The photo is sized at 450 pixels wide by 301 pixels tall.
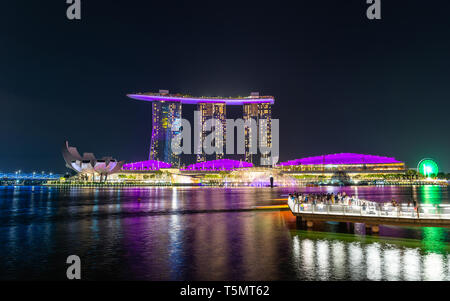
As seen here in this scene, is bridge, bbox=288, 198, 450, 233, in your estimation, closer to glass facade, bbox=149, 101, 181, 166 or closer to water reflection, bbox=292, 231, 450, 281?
water reflection, bbox=292, 231, 450, 281

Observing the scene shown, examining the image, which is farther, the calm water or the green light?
the green light

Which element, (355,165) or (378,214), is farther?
(355,165)

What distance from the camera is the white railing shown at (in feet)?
76.2

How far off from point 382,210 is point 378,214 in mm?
416

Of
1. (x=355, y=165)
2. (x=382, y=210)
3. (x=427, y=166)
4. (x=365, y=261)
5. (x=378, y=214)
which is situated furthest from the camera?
(x=355, y=165)

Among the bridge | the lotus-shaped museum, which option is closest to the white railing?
the bridge

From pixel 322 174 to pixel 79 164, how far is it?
10848cm

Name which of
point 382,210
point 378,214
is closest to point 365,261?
point 378,214

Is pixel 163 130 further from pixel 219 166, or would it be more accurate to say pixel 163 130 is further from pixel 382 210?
pixel 382 210

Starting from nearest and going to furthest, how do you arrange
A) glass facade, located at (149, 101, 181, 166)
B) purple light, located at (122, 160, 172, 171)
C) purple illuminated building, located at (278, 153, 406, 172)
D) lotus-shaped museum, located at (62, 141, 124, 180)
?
lotus-shaped museum, located at (62, 141, 124, 180), purple light, located at (122, 160, 172, 171), purple illuminated building, located at (278, 153, 406, 172), glass facade, located at (149, 101, 181, 166)

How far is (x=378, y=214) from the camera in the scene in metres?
25.0

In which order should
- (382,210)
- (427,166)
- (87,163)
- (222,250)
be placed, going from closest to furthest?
(222,250) < (382,210) < (87,163) < (427,166)
